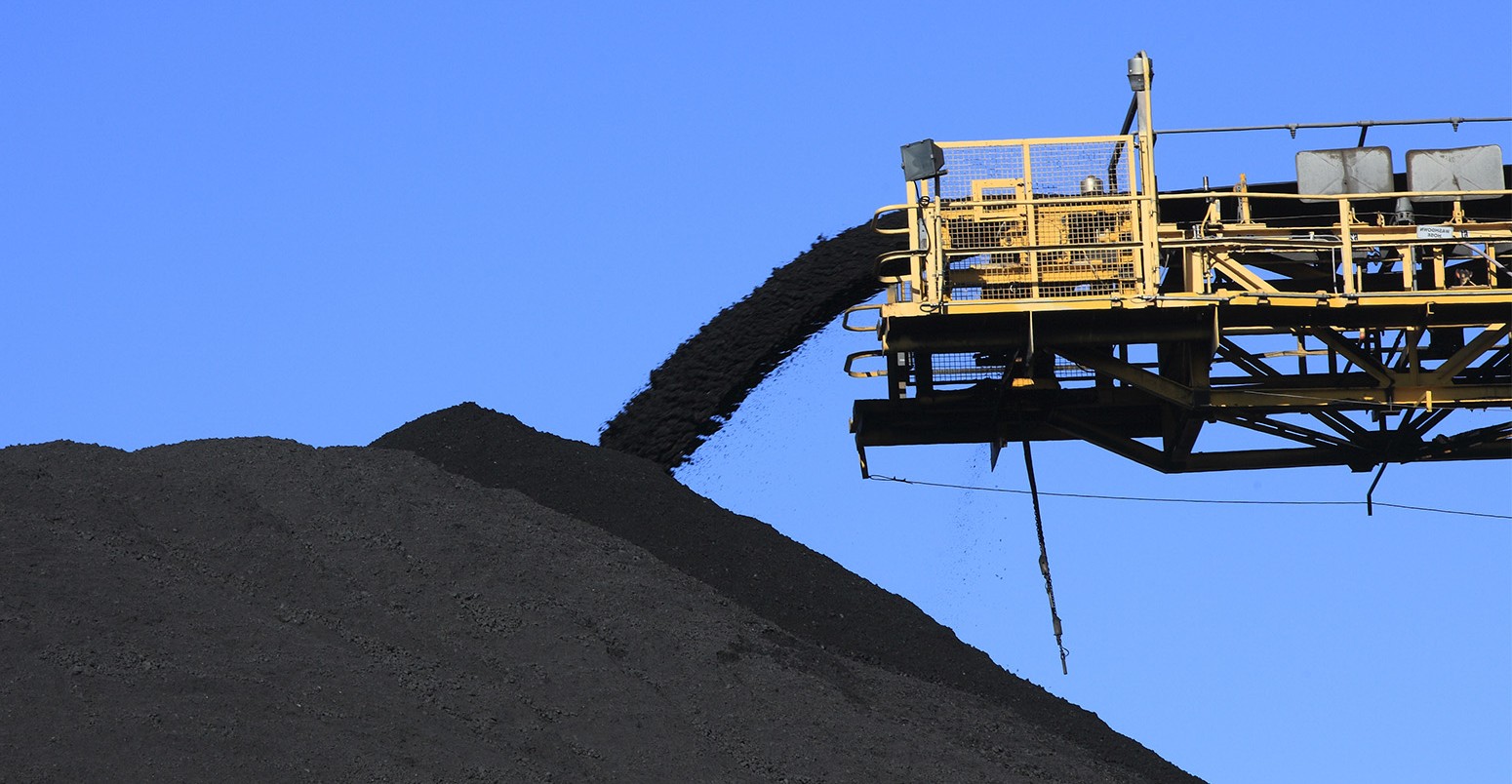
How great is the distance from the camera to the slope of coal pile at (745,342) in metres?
16.9

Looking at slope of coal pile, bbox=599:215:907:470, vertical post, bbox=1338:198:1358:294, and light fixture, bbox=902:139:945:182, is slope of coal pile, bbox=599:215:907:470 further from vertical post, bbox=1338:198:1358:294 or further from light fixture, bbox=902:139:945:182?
vertical post, bbox=1338:198:1358:294

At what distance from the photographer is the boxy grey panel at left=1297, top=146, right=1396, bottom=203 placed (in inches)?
595

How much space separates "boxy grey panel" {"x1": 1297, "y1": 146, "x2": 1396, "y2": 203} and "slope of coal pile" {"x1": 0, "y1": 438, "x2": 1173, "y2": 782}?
5.02m

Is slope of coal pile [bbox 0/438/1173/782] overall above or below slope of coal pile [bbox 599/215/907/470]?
below

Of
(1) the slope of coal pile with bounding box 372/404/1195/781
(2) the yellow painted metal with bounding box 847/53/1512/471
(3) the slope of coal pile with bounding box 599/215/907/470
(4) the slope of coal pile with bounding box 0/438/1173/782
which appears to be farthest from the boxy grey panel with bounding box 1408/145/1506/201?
(4) the slope of coal pile with bounding box 0/438/1173/782

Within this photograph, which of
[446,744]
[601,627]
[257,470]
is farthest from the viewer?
[257,470]

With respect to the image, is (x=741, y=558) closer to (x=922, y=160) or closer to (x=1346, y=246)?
(x=922, y=160)

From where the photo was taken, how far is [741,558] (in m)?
15.8

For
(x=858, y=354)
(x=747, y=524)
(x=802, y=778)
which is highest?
(x=858, y=354)

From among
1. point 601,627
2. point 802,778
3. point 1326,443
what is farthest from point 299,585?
point 1326,443

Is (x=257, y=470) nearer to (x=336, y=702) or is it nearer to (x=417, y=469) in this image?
(x=417, y=469)

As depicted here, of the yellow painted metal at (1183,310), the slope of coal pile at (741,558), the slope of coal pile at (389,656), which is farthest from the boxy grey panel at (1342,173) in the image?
the slope of coal pile at (389,656)

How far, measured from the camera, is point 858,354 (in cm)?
1563

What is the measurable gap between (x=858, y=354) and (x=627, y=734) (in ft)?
15.4
